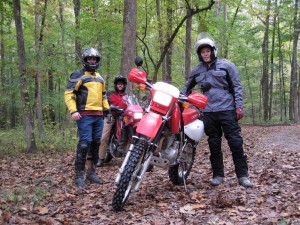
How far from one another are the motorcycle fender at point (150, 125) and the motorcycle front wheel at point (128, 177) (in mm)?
Result: 118

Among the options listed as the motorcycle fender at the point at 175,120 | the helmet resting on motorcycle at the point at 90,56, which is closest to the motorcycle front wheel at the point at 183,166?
the motorcycle fender at the point at 175,120

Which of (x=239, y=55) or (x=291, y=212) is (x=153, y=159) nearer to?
(x=291, y=212)

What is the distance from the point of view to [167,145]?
15.7ft

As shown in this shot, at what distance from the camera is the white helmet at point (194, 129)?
498 cm

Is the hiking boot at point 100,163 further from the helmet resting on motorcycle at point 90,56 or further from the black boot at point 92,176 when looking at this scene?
the helmet resting on motorcycle at point 90,56

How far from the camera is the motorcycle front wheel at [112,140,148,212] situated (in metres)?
3.99

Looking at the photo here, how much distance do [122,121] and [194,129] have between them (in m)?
2.87

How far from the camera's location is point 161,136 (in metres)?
4.67

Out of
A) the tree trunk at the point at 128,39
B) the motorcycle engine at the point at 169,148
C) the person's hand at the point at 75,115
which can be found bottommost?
the motorcycle engine at the point at 169,148

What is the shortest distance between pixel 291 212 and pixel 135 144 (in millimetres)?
1845

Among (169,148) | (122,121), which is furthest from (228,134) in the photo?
(122,121)

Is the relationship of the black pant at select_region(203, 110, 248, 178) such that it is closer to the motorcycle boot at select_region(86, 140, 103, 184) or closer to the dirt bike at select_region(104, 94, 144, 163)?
the dirt bike at select_region(104, 94, 144, 163)

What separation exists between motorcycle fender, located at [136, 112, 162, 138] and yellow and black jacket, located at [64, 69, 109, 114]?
1.75m

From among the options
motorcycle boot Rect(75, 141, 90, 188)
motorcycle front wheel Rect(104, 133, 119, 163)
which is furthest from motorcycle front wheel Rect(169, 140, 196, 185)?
motorcycle front wheel Rect(104, 133, 119, 163)
